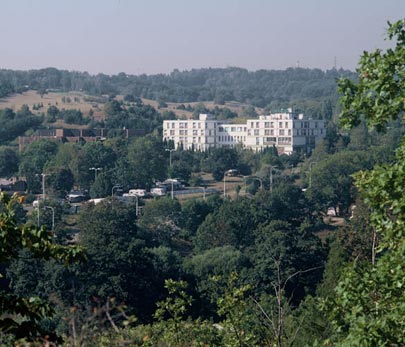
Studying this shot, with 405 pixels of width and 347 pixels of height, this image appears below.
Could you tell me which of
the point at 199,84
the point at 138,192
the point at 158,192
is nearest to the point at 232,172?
the point at 158,192

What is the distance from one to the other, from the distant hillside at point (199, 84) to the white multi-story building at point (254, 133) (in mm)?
19199

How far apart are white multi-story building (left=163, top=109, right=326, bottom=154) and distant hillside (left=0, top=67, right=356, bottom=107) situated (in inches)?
756

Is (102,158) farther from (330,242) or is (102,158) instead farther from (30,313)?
(30,313)

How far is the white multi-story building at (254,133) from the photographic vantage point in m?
75.8

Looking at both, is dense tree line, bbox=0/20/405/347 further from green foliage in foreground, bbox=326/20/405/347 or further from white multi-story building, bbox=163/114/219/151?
white multi-story building, bbox=163/114/219/151

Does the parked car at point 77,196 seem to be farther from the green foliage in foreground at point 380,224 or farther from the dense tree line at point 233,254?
the green foliage in foreground at point 380,224

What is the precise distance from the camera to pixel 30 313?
554cm

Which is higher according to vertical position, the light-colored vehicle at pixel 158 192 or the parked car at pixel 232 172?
the parked car at pixel 232 172

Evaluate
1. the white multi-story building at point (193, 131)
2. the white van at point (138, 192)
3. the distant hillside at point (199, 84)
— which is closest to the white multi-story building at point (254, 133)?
the white multi-story building at point (193, 131)

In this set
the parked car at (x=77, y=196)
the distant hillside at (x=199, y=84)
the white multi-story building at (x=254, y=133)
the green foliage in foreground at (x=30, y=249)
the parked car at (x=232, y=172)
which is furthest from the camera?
the distant hillside at (x=199, y=84)

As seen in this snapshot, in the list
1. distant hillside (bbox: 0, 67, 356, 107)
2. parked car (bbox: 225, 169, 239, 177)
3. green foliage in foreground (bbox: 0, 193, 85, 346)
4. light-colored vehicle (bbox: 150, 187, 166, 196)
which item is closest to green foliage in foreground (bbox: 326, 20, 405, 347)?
green foliage in foreground (bbox: 0, 193, 85, 346)

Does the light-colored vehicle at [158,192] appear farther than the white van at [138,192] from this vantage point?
Yes

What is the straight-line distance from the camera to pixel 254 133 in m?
78.8

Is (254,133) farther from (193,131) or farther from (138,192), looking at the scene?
(138,192)
